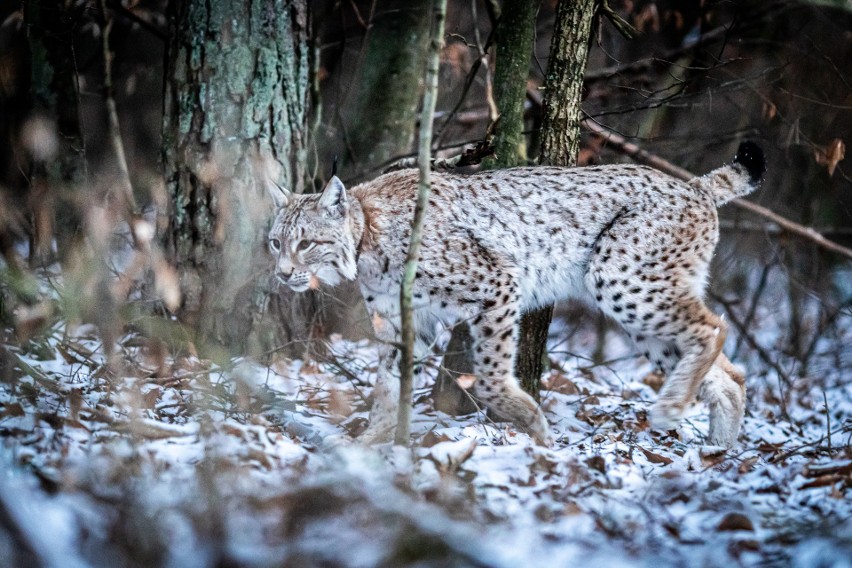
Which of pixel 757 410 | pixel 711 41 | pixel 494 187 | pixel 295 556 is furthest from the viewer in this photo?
pixel 711 41

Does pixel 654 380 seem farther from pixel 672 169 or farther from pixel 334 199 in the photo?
pixel 334 199

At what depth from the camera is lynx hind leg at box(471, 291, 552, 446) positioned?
14.7 ft

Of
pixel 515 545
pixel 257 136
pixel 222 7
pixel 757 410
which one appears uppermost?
pixel 222 7

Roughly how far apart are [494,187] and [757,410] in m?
2.71

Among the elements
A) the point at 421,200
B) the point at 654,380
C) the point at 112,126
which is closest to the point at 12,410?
the point at 421,200

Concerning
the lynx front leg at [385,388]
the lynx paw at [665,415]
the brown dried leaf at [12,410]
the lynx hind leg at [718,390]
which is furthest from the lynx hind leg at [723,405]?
the brown dried leaf at [12,410]

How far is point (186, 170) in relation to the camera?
4953 mm

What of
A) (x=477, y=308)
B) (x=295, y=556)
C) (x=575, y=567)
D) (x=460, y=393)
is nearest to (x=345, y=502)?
(x=295, y=556)

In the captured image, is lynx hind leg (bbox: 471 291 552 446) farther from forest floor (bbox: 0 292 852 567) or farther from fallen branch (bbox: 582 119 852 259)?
fallen branch (bbox: 582 119 852 259)

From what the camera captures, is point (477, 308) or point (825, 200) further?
point (825, 200)

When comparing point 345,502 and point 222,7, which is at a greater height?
point 222,7

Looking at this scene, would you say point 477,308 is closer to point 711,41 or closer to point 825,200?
point 711,41

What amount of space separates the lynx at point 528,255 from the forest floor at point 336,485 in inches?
14.7

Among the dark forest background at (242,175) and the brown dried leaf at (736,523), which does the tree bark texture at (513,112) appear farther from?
the brown dried leaf at (736,523)
